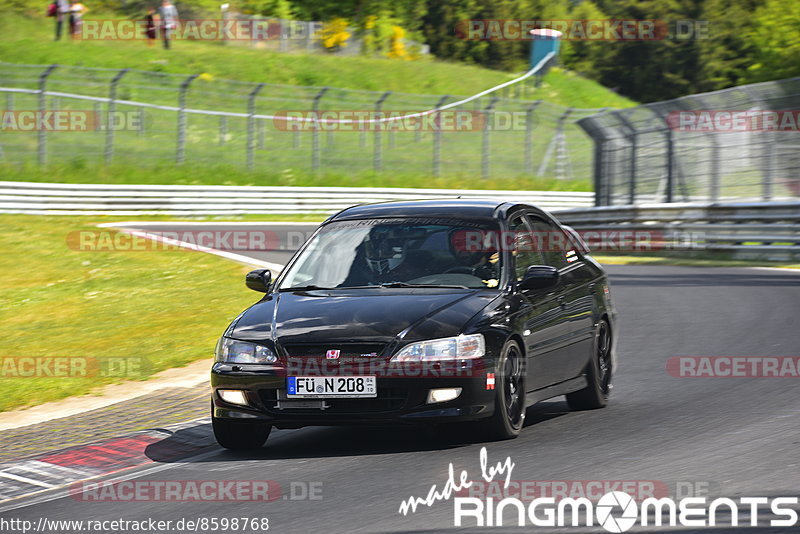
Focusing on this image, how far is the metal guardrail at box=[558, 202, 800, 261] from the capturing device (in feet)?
74.7

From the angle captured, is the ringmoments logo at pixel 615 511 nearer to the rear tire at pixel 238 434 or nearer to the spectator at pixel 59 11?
the rear tire at pixel 238 434

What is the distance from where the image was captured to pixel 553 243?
30.8ft

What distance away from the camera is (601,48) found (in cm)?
8444

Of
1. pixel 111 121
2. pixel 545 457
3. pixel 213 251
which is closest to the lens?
pixel 545 457

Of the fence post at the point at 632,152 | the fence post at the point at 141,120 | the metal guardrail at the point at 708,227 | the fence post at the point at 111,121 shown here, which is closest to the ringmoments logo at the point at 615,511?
the metal guardrail at the point at 708,227

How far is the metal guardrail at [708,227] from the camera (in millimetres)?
22781

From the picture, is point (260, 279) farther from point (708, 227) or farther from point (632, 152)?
point (632, 152)

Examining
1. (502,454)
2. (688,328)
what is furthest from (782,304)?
(502,454)

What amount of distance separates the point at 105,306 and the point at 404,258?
9192 mm

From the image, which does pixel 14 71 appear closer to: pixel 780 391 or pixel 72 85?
pixel 72 85

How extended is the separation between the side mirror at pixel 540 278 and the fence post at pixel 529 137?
105ft

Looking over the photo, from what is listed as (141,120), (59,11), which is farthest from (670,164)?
(59,11)

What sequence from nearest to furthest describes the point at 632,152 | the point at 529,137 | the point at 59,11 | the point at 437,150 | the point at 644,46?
the point at 632,152
the point at 437,150
the point at 529,137
the point at 59,11
the point at 644,46

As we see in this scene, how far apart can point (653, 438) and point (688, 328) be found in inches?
238
